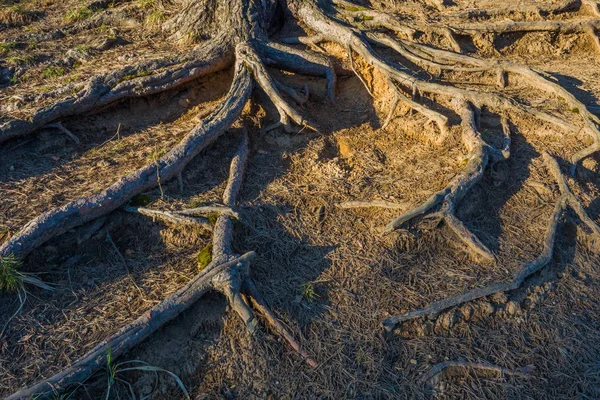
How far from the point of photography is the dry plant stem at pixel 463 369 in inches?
143

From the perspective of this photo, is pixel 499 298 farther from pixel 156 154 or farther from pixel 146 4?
pixel 146 4

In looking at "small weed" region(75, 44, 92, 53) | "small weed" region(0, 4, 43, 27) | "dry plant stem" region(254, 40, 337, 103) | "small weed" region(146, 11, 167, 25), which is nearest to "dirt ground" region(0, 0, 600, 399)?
"dry plant stem" region(254, 40, 337, 103)

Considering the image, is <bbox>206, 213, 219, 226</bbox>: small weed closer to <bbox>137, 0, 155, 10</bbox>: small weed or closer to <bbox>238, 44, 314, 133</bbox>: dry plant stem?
<bbox>238, 44, 314, 133</bbox>: dry plant stem

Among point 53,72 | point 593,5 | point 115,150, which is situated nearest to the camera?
point 115,150

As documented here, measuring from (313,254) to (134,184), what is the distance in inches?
77.5

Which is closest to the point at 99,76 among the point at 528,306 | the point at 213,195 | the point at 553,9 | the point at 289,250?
the point at 213,195

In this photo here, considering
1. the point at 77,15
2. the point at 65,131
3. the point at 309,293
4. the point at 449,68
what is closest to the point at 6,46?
the point at 77,15

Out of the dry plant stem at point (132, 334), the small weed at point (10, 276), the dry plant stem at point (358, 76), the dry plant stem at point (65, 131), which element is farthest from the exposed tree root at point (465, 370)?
the dry plant stem at point (65, 131)

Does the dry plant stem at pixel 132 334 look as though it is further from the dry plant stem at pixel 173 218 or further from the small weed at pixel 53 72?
the small weed at pixel 53 72

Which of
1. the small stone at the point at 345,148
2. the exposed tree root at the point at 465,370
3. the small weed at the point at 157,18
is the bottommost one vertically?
the exposed tree root at the point at 465,370

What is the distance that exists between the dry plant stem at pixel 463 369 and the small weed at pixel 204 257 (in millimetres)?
2079

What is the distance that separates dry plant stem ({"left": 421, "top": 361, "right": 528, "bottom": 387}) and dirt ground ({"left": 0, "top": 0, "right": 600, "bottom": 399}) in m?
0.05

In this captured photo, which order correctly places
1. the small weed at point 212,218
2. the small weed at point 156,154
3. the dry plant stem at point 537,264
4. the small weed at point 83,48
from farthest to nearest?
the small weed at point 83,48 < the small weed at point 156,154 < the small weed at point 212,218 < the dry plant stem at point 537,264

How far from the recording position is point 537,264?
430 cm
